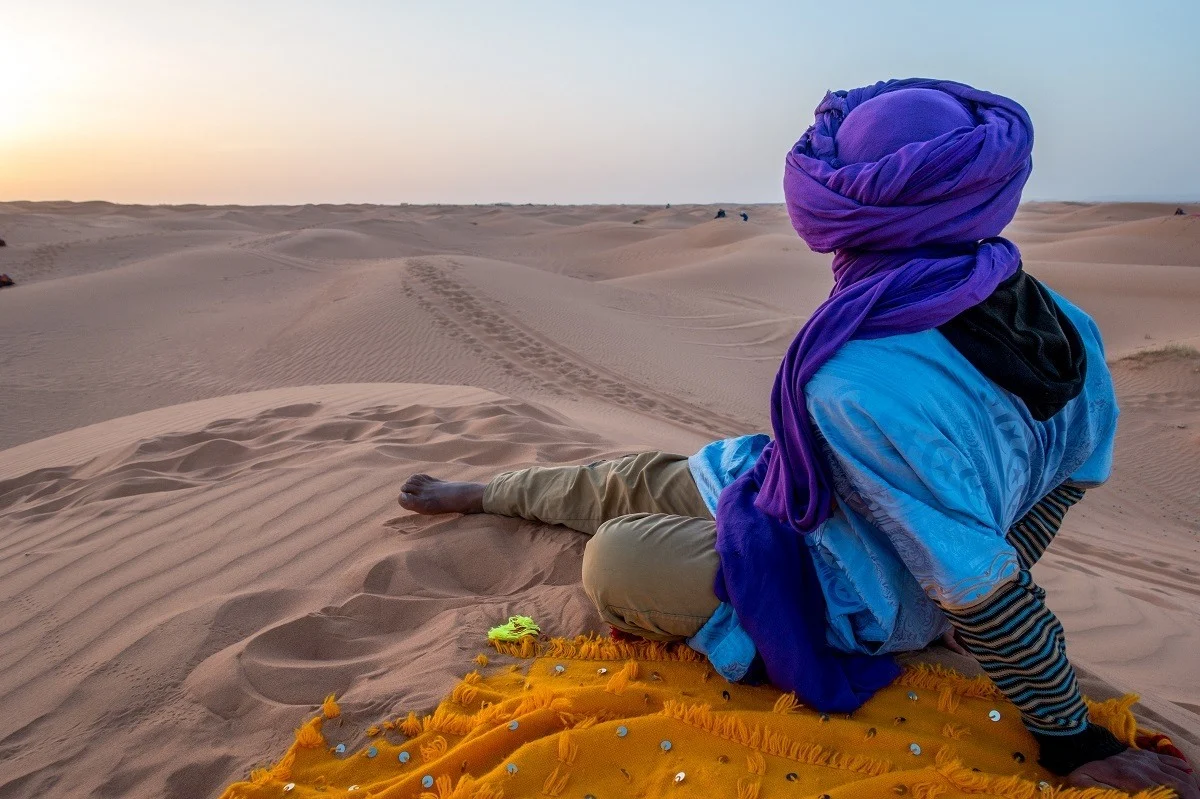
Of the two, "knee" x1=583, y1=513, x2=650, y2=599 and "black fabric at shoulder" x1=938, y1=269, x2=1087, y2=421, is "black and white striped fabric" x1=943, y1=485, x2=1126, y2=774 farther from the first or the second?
"knee" x1=583, y1=513, x2=650, y2=599

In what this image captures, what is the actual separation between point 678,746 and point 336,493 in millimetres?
2169

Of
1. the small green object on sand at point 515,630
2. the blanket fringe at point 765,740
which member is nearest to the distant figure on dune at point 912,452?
the blanket fringe at point 765,740

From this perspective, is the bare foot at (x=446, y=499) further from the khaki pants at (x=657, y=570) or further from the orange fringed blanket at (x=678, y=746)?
the orange fringed blanket at (x=678, y=746)

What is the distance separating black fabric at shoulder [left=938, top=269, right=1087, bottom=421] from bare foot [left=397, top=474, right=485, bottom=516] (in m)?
1.99

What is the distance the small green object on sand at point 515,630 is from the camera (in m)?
2.22

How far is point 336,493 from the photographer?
3426mm

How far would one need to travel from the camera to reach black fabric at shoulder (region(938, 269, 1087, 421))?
61.7 inches

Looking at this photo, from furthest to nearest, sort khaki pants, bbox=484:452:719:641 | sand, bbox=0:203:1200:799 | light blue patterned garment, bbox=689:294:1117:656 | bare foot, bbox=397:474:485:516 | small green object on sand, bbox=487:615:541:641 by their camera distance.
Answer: bare foot, bbox=397:474:485:516
small green object on sand, bbox=487:615:541:641
sand, bbox=0:203:1200:799
khaki pants, bbox=484:452:719:641
light blue patterned garment, bbox=689:294:1117:656

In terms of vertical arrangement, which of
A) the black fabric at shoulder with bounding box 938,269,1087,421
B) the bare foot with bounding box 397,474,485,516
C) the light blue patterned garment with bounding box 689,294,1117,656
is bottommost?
the bare foot with bounding box 397,474,485,516

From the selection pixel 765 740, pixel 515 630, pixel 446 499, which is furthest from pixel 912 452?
pixel 446 499

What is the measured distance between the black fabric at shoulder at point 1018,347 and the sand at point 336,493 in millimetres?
897

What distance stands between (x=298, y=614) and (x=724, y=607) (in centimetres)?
134

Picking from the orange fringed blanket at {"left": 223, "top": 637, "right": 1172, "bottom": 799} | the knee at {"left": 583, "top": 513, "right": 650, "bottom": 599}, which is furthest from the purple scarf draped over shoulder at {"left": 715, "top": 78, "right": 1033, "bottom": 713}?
the knee at {"left": 583, "top": 513, "right": 650, "bottom": 599}

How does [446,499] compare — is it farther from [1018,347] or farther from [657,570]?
[1018,347]
